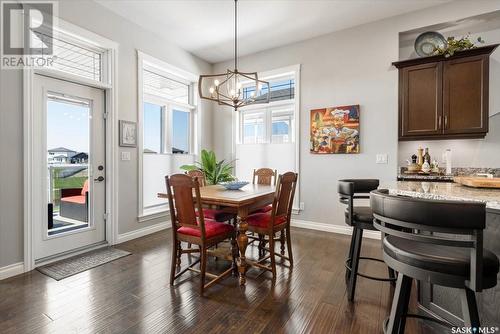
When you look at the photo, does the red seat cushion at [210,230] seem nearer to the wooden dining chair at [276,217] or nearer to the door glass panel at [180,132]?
the wooden dining chair at [276,217]

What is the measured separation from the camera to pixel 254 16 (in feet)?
11.5

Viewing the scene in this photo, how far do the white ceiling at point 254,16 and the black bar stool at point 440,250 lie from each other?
311cm

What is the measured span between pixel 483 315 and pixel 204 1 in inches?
152

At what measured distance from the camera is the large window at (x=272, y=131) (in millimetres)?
4391

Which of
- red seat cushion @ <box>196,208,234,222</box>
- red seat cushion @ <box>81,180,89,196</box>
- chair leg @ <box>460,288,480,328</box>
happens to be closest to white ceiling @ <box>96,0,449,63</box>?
red seat cushion @ <box>81,180,89,196</box>

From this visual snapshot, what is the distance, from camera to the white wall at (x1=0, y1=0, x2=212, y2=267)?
2410 mm

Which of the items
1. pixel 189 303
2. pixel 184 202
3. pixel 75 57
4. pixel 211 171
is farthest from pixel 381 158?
pixel 75 57

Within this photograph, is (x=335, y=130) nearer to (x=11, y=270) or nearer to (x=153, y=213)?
(x=153, y=213)

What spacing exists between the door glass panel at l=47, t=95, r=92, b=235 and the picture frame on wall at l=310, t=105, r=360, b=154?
10.7 feet

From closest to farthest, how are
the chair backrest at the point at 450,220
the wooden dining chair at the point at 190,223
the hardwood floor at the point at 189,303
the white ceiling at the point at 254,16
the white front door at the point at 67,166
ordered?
the chair backrest at the point at 450,220, the hardwood floor at the point at 189,303, the wooden dining chair at the point at 190,223, the white front door at the point at 67,166, the white ceiling at the point at 254,16

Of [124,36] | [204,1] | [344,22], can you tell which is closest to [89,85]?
[124,36]

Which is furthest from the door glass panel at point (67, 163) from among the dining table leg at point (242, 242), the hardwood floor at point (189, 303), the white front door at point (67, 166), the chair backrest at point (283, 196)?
the chair backrest at point (283, 196)

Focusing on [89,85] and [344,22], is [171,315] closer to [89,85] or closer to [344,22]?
[89,85]

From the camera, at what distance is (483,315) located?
4.26 ft
